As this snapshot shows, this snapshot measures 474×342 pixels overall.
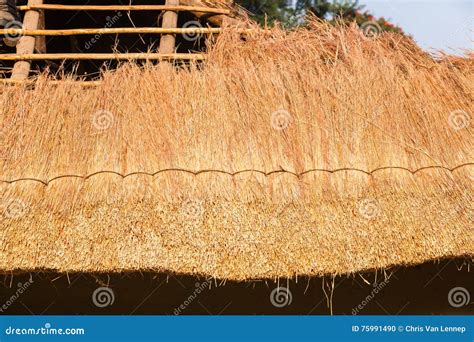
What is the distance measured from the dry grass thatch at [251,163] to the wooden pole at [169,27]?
44 centimetres

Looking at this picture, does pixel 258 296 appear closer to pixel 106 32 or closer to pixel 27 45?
pixel 106 32

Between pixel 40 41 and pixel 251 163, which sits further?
pixel 40 41

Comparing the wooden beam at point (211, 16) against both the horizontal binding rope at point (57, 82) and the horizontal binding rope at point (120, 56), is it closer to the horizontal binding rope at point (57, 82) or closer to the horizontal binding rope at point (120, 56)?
the horizontal binding rope at point (120, 56)

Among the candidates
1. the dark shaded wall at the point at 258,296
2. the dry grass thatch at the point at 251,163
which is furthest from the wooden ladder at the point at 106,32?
the dark shaded wall at the point at 258,296

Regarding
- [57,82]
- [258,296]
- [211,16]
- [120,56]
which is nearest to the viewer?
[258,296]

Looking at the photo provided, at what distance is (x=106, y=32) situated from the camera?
5.52 m

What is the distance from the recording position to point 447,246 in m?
4.11

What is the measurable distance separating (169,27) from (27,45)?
1030mm

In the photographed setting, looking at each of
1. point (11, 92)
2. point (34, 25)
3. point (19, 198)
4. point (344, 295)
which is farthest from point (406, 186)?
point (34, 25)

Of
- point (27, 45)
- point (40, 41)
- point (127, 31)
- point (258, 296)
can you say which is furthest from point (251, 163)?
point (40, 41)

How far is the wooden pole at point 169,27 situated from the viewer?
5453mm

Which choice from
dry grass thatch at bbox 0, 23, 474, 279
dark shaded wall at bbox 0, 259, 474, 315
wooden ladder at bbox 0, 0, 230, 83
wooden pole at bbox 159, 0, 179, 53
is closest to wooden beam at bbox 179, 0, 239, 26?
wooden ladder at bbox 0, 0, 230, 83

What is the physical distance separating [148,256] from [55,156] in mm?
952

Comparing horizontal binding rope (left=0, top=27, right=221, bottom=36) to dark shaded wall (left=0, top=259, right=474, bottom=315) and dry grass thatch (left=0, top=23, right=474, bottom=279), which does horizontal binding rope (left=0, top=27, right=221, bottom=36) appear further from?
dark shaded wall (left=0, top=259, right=474, bottom=315)
